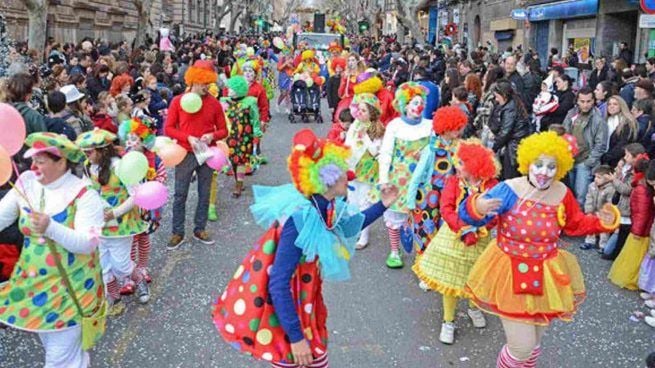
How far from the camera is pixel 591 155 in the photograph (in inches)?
316

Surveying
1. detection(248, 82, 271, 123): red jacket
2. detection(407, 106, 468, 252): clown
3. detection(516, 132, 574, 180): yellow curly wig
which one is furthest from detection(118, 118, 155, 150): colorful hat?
detection(248, 82, 271, 123): red jacket

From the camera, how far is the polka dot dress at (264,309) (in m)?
3.13

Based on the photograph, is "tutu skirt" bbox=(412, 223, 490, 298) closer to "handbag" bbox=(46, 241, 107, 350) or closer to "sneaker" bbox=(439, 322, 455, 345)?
"sneaker" bbox=(439, 322, 455, 345)

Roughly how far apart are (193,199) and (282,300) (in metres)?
6.61

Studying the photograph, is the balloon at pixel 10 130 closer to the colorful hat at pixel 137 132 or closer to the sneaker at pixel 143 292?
the colorful hat at pixel 137 132

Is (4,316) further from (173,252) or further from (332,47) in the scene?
(332,47)

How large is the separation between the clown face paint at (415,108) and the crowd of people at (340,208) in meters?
0.02

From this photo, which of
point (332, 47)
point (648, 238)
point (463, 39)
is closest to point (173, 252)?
point (648, 238)

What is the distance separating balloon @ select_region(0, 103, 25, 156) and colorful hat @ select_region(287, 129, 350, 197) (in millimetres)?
1534

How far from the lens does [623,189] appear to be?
6828mm

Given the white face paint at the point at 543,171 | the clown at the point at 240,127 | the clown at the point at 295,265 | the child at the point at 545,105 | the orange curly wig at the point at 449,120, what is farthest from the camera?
the clown at the point at 240,127

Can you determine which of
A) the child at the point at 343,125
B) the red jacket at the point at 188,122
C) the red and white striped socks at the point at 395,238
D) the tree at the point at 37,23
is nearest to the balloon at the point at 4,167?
the red jacket at the point at 188,122

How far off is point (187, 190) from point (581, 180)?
476 cm

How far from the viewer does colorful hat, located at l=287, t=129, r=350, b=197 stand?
3.11m
